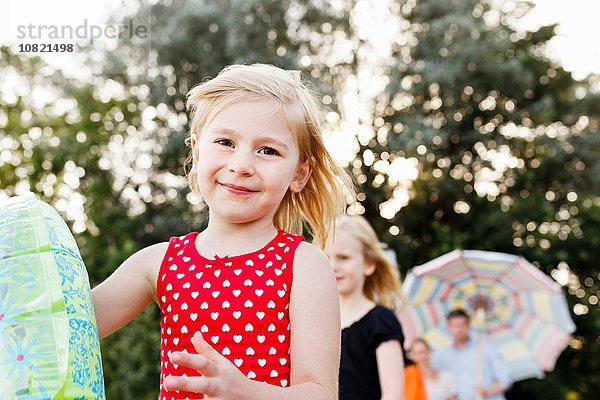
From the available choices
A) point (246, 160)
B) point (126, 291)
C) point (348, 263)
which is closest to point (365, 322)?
point (348, 263)

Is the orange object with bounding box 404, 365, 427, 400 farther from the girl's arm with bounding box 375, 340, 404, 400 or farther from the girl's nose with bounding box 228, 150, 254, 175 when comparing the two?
the girl's nose with bounding box 228, 150, 254, 175

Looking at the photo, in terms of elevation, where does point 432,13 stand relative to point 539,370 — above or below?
above

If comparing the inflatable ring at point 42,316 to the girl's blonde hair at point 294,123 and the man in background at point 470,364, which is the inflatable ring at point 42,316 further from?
the man in background at point 470,364

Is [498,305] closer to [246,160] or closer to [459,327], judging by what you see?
[459,327]

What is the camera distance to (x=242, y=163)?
190 centimetres

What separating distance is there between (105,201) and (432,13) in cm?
656

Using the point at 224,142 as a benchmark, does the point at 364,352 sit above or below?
below

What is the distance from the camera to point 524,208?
609 inches

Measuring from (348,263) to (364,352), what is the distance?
54 centimetres

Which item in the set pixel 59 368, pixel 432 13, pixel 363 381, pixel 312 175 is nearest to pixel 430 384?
pixel 363 381

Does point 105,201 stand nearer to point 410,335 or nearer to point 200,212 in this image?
point 200,212

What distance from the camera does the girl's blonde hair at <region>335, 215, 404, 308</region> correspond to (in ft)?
15.5

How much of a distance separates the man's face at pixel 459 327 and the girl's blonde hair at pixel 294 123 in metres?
5.88

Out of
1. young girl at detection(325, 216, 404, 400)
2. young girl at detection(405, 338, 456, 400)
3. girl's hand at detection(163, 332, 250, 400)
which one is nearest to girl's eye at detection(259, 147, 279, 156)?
girl's hand at detection(163, 332, 250, 400)
